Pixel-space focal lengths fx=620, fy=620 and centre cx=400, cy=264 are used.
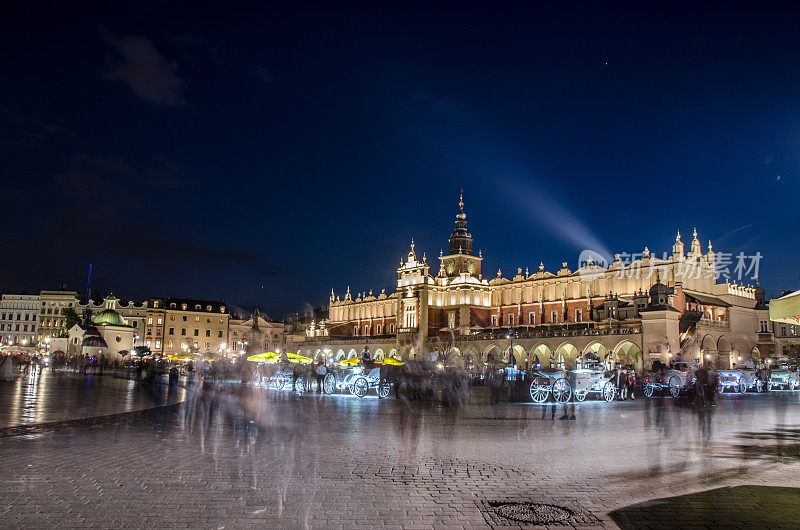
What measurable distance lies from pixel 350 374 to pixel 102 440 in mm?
16948

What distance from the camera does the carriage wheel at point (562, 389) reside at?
898 inches

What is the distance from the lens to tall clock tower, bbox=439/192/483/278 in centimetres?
9619

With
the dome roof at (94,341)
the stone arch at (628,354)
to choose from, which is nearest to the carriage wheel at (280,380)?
the stone arch at (628,354)

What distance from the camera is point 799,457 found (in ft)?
33.0

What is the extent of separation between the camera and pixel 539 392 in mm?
23656

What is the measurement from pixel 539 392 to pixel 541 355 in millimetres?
41089

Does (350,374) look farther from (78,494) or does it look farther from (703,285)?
(703,285)

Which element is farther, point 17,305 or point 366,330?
point 17,305

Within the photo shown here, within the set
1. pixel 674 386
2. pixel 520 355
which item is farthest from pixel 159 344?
pixel 674 386

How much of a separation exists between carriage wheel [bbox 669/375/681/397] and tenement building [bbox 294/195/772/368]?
48.9 ft

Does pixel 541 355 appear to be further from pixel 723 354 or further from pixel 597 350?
pixel 723 354

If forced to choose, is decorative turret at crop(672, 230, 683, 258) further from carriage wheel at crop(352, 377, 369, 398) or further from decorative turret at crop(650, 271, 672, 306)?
carriage wheel at crop(352, 377, 369, 398)

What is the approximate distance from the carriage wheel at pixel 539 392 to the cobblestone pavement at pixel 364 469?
7.81 m

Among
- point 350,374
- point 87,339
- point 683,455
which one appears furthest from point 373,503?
point 87,339
